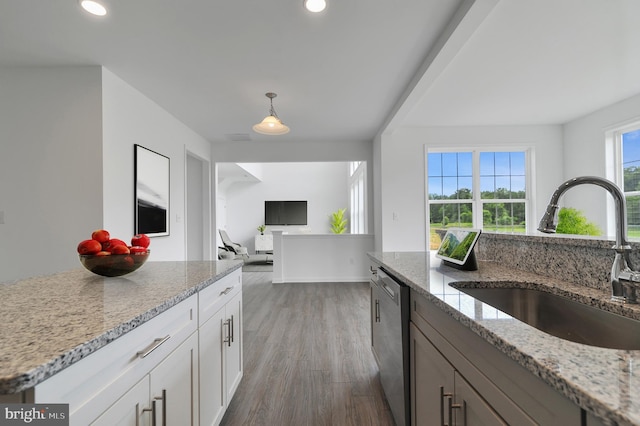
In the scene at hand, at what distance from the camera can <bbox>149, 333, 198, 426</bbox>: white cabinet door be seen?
0.94 meters

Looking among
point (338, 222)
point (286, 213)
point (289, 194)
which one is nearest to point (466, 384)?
point (338, 222)

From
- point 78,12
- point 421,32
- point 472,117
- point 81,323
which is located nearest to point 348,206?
point 472,117

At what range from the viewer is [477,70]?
2996mm

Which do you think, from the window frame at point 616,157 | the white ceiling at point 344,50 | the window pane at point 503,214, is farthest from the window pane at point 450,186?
the window frame at point 616,157

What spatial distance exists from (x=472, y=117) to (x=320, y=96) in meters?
2.47

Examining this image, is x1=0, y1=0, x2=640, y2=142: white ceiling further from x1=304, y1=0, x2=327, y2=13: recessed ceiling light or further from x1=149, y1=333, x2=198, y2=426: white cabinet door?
x1=149, y1=333, x2=198, y2=426: white cabinet door

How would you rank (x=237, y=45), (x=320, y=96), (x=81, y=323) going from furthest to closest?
(x=320, y=96)
(x=237, y=45)
(x=81, y=323)

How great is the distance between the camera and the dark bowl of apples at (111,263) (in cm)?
128

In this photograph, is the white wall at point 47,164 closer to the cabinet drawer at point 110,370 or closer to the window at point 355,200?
the cabinet drawer at point 110,370

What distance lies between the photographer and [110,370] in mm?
746

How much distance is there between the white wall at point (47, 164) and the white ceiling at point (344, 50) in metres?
0.23

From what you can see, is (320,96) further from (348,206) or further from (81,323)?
(348,206)

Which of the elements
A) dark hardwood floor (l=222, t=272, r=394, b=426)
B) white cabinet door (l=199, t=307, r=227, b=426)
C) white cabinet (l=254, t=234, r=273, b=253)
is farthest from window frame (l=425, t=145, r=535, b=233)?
white cabinet (l=254, t=234, r=273, b=253)

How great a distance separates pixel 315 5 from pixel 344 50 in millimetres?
610
